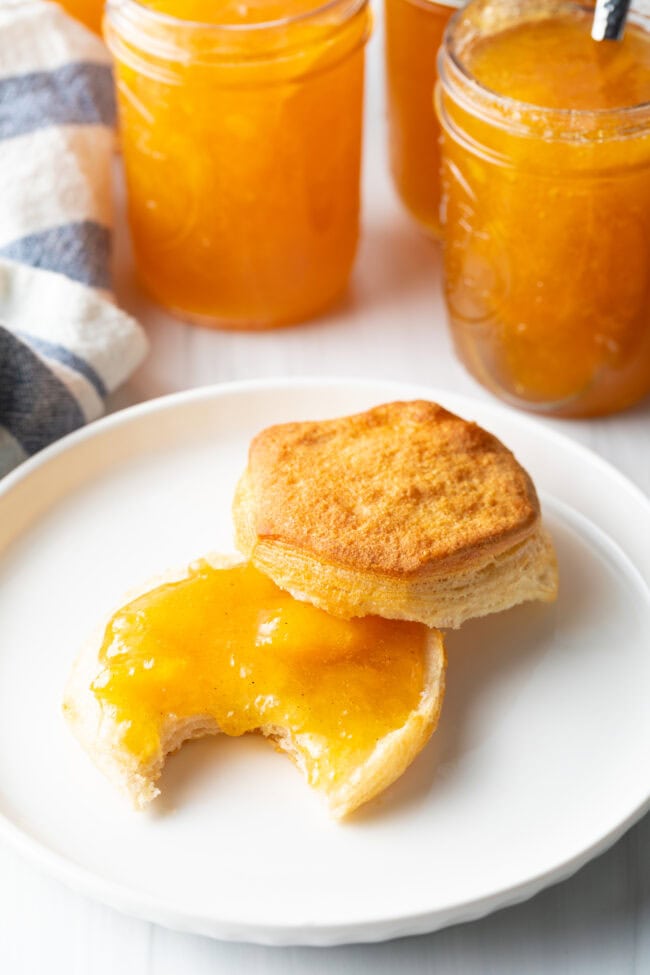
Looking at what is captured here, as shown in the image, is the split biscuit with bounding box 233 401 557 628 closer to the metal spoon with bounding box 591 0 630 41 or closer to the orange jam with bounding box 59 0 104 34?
the metal spoon with bounding box 591 0 630 41

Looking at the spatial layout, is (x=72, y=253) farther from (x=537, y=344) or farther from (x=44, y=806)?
(x=44, y=806)

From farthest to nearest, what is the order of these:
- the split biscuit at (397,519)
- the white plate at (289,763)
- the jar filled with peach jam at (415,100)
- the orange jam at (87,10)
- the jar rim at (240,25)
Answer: the orange jam at (87,10), the jar filled with peach jam at (415,100), the jar rim at (240,25), the split biscuit at (397,519), the white plate at (289,763)

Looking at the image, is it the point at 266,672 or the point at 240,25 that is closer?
the point at 266,672

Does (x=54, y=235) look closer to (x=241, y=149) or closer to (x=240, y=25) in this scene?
(x=241, y=149)

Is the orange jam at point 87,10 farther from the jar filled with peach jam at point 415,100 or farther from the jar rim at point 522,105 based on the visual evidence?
the jar rim at point 522,105

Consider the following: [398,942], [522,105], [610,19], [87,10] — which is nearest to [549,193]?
[522,105]

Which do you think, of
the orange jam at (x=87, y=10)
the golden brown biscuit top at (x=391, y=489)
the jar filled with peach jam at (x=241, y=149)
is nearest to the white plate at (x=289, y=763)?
the golden brown biscuit top at (x=391, y=489)

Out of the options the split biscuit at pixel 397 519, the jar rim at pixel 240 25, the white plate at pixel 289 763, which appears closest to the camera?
the white plate at pixel 289 763

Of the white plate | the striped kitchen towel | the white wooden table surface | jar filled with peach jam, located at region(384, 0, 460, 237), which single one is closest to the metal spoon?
jar filled with peach jam, located at region(384, 0, 460, 237)
